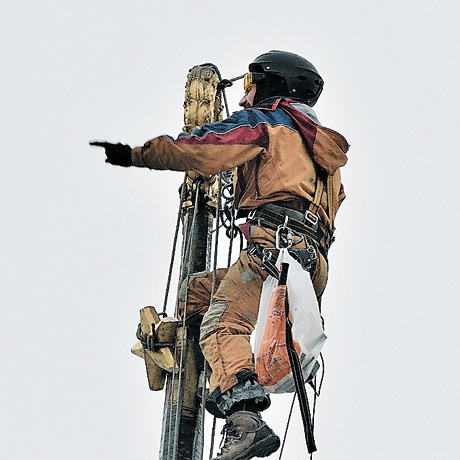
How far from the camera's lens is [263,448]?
25.0 feet

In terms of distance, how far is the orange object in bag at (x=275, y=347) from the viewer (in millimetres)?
8117

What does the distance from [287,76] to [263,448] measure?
2854 millimetres

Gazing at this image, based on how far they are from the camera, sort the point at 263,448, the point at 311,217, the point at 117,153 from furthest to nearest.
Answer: the point at 311,217, the point at 117,153, the point at 263,448

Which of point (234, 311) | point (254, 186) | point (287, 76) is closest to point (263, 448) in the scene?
point (234, 311)

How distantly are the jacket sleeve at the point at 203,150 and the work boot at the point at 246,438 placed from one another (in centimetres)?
170

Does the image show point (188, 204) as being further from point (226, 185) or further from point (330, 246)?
point (330, 246)

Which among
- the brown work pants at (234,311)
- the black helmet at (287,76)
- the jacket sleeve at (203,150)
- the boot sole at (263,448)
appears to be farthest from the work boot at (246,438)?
the black helmet at (287,76)

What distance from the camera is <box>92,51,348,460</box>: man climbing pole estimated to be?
820 centimetres

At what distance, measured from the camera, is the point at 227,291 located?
8555 mm

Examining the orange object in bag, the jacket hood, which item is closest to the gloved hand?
the jacket hood

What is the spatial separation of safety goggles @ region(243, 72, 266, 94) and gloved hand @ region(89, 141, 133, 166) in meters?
1.33

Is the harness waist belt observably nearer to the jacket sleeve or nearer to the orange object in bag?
the jacket sleeve

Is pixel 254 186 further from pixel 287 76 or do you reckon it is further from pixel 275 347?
pixel 275 347

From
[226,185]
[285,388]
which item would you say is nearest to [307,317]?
[285,388]
